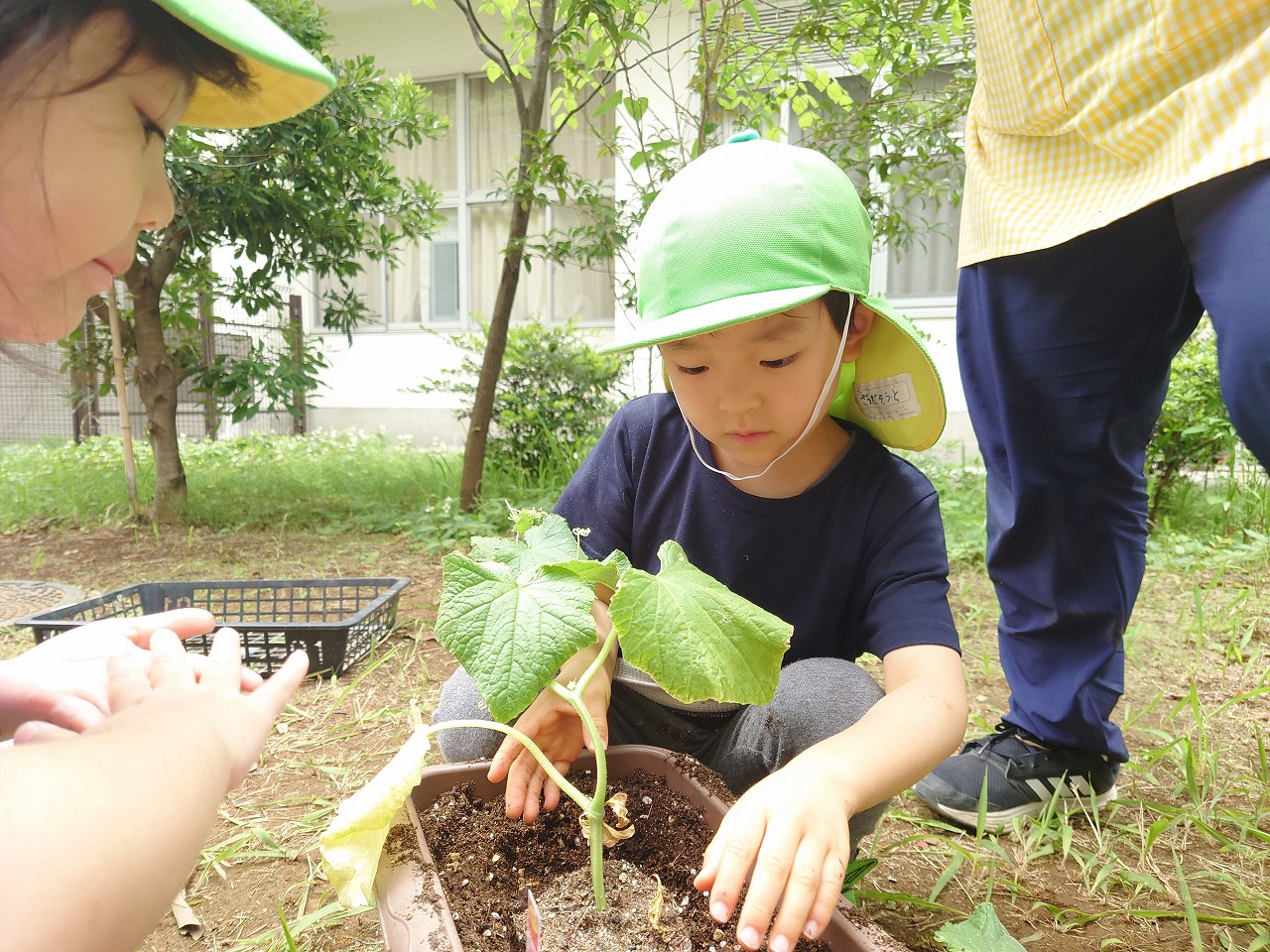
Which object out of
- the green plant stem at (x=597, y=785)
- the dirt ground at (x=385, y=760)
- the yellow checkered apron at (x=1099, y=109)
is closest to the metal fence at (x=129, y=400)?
the dirt ground at (x=385, y=760)

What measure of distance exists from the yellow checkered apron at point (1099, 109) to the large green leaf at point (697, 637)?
27.7 inches

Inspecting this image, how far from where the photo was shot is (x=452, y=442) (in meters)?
7.34

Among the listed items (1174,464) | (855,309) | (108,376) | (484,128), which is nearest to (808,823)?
(855,309)

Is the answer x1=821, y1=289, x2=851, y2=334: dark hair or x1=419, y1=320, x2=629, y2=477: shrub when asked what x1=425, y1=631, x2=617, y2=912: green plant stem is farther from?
x1=419, y1=320, x2=629, y2=477: shrub

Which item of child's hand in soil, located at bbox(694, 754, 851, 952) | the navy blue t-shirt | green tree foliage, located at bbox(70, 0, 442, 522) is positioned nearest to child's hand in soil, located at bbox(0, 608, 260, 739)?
child's hand in soil, located at bbox(694, 754, 851, 952)

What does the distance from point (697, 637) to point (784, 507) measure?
500 millimetres

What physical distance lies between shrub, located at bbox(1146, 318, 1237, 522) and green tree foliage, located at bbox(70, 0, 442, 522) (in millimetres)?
3712

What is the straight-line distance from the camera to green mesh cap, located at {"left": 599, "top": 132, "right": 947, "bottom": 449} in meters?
1.00

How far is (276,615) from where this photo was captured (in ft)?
7.75

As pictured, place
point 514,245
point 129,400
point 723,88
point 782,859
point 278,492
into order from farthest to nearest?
point 129,400 < point 278,492 < point 514,245 < point 723,88 < point 782,859

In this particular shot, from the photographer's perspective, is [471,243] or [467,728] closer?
[467,728]

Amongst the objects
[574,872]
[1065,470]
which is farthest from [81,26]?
[1065,470]

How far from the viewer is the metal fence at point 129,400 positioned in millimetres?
3930

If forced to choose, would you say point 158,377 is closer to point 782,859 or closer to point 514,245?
point 514,245
